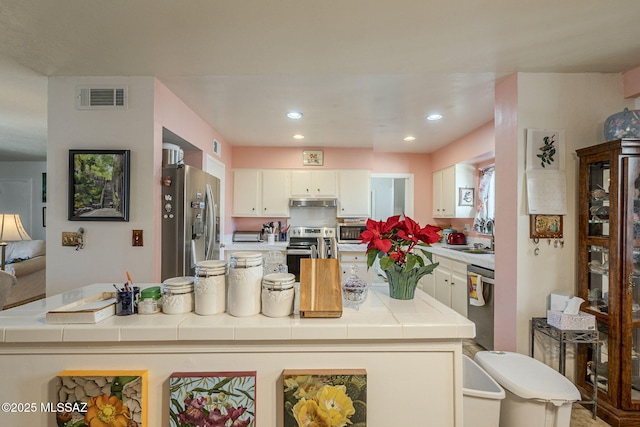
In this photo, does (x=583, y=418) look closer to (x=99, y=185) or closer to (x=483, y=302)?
(x=483, y=302)

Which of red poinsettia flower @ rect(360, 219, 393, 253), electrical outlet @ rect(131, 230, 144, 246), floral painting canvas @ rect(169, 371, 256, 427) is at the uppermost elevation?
red poinsettia flower @ rect(360, 219, 393, 253)

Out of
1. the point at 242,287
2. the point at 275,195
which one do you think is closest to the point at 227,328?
the point at 242,287

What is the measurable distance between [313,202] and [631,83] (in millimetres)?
3532

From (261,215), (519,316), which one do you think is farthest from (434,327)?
(261,215)

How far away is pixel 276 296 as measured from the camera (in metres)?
1.04

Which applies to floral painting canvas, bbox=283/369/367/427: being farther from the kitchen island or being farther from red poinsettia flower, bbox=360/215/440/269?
red poinsettia flower, bbox=360/215/440/269

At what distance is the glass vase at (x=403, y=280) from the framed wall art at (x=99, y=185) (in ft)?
7.37

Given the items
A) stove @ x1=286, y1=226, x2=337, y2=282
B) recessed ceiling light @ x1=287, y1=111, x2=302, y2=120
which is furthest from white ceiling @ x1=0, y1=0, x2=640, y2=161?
stove @ x1=286, y1=226, x2=337, y2=282

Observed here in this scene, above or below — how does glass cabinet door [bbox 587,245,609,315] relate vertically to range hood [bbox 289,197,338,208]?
below

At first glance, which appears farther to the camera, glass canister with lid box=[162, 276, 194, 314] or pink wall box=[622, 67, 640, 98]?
pink wall box=[622, 67, 640, 98]

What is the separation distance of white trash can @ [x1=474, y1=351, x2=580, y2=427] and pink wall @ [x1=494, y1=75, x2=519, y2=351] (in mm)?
762

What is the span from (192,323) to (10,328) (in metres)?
0.56

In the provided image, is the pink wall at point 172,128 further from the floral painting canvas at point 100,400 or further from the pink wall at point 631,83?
the pink wall at point 631,83

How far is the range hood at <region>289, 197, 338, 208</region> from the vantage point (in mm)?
4680
